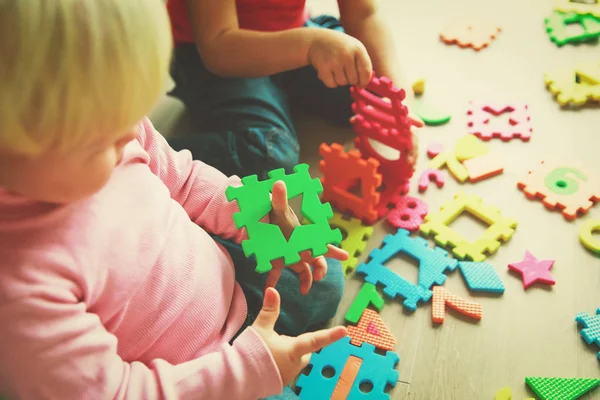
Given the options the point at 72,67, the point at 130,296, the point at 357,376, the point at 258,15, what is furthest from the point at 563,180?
the point at 72,67

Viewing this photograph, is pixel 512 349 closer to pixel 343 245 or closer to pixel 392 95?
pixel 343 245

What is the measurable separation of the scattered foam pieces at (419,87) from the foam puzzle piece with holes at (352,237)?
1.41ft

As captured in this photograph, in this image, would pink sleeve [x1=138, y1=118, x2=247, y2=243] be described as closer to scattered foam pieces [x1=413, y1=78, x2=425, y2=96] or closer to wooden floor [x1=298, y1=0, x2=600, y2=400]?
wooden floor [x1=298, y1=0, x2=600, y2=400]

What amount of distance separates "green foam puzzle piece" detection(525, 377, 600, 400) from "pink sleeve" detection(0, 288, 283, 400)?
0.44m

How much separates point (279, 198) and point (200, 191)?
0.12m

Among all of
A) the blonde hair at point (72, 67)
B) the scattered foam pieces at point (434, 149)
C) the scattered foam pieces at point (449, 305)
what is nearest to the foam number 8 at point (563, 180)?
the scattered foam pieces at point (434, 149)

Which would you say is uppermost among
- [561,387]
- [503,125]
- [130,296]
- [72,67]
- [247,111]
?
[72,67]

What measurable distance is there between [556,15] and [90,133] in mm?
1445

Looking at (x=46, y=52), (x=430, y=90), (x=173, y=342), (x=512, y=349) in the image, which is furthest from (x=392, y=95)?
(x=46, y=52)

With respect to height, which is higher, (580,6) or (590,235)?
(580,6)

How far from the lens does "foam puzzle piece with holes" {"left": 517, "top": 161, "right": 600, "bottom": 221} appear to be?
106cm

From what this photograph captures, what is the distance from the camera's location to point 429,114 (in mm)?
1257

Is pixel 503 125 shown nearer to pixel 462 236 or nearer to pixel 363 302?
pixel 462 236

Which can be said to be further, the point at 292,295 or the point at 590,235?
the point at 590,235
